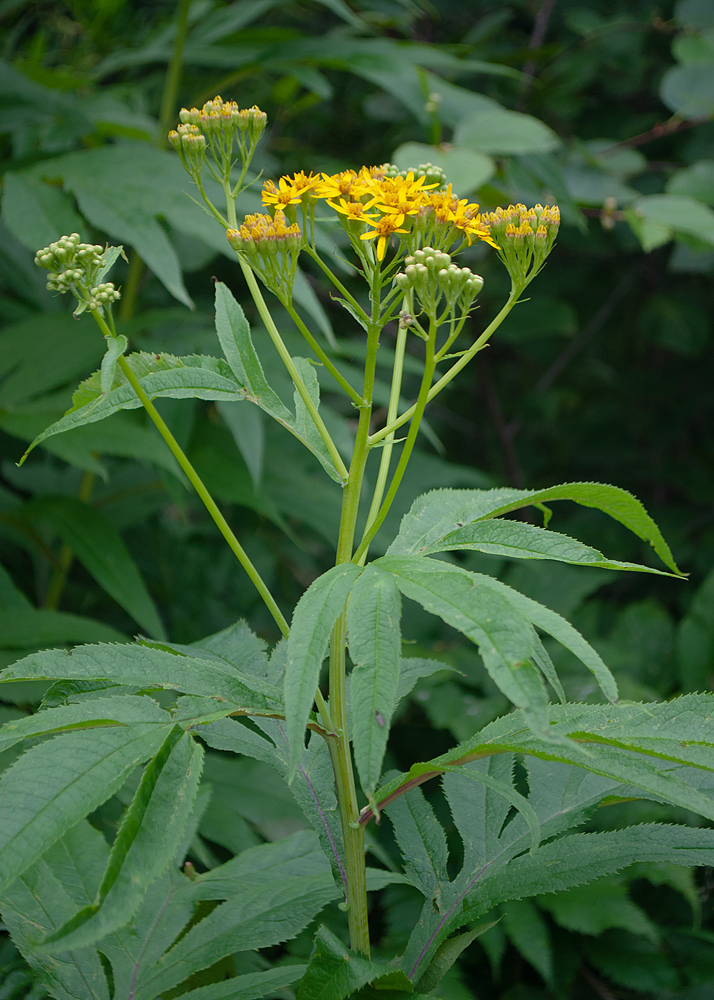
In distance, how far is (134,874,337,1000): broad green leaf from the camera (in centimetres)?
80

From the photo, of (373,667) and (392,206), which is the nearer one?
(373,667)

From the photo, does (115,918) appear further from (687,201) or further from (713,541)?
(713,541)

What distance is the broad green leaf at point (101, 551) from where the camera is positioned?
1.43 metres

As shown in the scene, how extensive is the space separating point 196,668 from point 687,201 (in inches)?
73.6

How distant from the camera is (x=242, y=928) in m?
0.82

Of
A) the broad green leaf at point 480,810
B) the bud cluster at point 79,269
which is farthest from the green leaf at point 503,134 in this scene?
the broad green leaf at point 480,810

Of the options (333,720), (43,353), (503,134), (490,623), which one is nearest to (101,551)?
(43,353)

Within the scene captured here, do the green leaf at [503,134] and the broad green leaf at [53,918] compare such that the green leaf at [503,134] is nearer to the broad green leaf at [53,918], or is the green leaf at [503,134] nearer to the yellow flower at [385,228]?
the yellow flower at [385,228]

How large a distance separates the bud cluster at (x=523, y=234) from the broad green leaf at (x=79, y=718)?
1.74 feet

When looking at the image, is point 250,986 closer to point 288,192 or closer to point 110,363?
point 110,363

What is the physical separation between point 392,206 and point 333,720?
19.1 inches

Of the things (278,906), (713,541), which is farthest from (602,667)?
(713,541)

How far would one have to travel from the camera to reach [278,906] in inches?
32.7

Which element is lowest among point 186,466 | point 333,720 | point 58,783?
point 333,720
